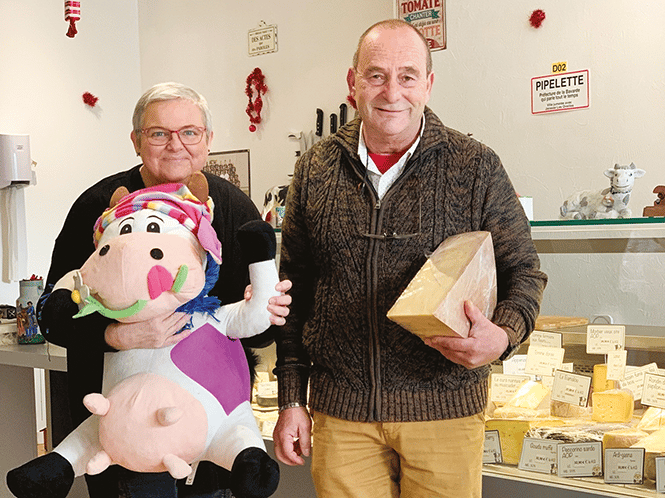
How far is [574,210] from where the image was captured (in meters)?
2.54

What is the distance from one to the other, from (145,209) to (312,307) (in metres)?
0.43

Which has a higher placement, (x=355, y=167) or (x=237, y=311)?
(x=355, y=167)

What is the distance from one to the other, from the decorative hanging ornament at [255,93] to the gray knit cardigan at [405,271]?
3719mm

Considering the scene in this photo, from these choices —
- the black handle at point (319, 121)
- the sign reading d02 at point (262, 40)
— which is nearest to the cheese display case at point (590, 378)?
the black handle at point (319, 121)

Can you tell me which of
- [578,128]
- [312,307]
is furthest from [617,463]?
[578,128]

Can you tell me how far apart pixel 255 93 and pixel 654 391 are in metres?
3.97

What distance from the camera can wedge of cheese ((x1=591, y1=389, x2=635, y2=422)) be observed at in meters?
1.78

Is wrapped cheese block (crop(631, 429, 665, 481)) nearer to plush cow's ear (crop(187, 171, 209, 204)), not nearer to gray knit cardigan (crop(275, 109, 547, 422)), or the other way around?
gray knit cardigan (crop(275, 109, 547, 422))

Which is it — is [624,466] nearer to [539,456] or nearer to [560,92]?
[539,456]

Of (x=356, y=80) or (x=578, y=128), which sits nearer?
(x=356, y=80)

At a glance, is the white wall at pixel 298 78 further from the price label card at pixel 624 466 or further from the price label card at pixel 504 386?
the price label card at pixel 624 466

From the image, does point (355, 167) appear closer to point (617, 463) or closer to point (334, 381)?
point (334, 381)

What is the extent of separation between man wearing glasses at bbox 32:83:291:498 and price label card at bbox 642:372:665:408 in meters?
0.92

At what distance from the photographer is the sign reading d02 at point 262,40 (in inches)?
199
